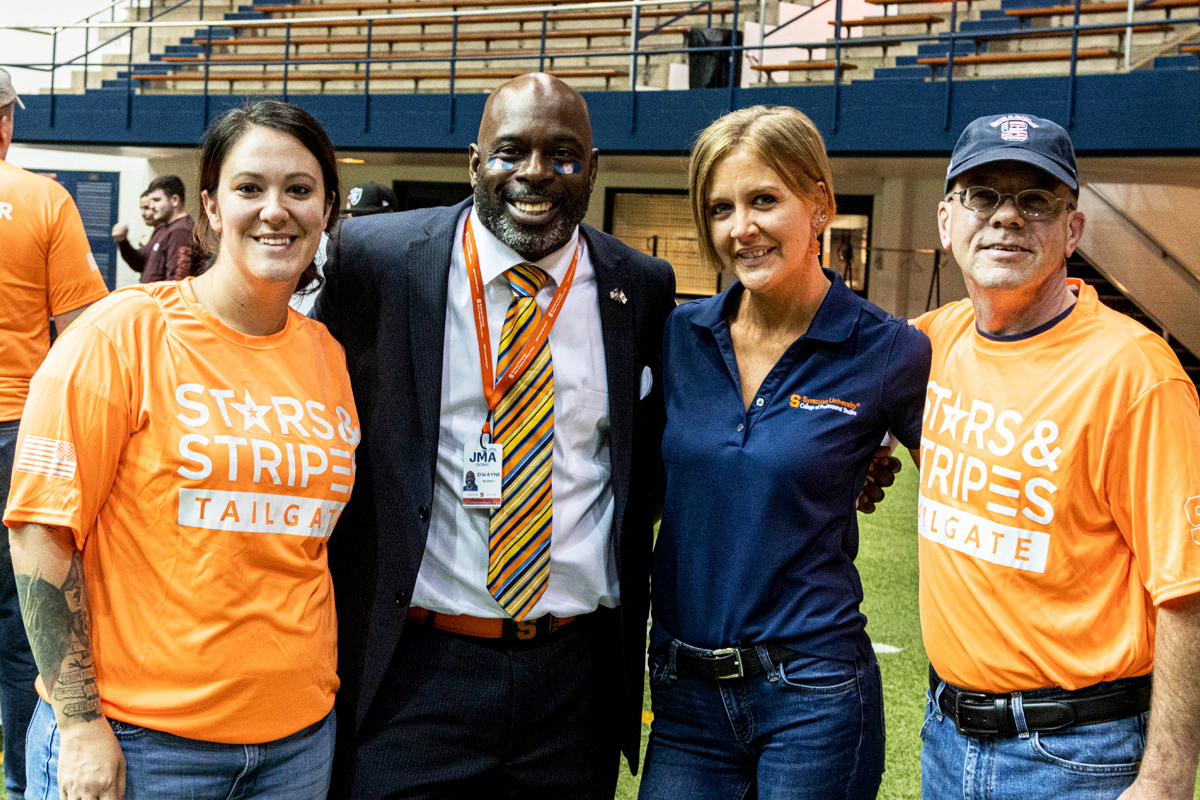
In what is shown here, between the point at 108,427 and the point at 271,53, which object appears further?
the point at 271,53

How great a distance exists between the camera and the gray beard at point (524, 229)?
2.07 m

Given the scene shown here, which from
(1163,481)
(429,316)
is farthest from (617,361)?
(1163,481)

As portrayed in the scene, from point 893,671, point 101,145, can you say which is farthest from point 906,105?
point 101,145

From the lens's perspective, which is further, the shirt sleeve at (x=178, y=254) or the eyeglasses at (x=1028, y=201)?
the shirt sleeve at (x=178, y=254)

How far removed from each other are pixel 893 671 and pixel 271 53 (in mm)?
12693

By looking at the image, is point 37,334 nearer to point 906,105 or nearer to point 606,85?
point 906,105

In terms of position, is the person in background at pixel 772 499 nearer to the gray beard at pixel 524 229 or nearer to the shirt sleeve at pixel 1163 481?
the gray beard at pixel 524 229

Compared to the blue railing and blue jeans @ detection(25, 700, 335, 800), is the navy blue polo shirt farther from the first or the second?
the blue railing

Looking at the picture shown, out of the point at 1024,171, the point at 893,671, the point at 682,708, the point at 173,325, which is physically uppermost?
the point at 1024,171

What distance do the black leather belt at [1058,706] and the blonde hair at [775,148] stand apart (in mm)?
954

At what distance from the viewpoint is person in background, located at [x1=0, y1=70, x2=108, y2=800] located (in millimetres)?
2713

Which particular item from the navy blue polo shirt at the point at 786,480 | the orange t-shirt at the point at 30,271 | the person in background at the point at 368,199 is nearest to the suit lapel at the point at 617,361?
the navy blue polo shirt at the point at 786,480

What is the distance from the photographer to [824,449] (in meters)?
1.89

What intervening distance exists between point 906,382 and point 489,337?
31.0 inches
